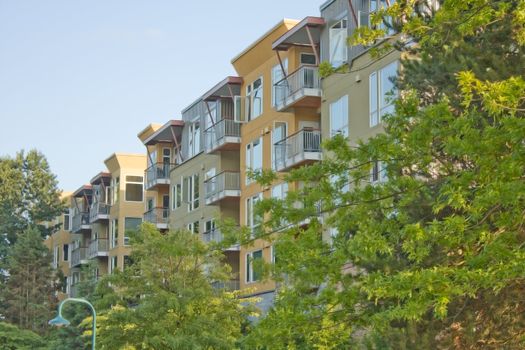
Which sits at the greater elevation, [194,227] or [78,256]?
[78,256]

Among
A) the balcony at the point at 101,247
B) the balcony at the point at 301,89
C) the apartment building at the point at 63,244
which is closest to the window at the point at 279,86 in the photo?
the balcony at the point at 301,89

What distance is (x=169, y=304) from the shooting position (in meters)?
40.0

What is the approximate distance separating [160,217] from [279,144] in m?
21.1

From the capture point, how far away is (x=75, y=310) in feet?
216

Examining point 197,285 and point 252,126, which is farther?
point 252,126

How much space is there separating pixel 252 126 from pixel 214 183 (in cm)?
462

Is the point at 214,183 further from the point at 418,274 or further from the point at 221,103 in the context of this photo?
the point at 418,274

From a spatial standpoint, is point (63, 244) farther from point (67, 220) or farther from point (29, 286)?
point (29, 286)

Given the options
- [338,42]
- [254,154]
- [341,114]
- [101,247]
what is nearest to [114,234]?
[101,247]

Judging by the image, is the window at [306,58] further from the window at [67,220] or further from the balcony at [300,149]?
the window at [67,220]

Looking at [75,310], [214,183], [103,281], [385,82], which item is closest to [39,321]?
[75,310]

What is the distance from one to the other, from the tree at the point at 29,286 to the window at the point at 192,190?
18640mm

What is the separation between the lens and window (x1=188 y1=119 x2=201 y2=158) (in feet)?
206

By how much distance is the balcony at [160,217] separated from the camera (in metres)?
68.3
